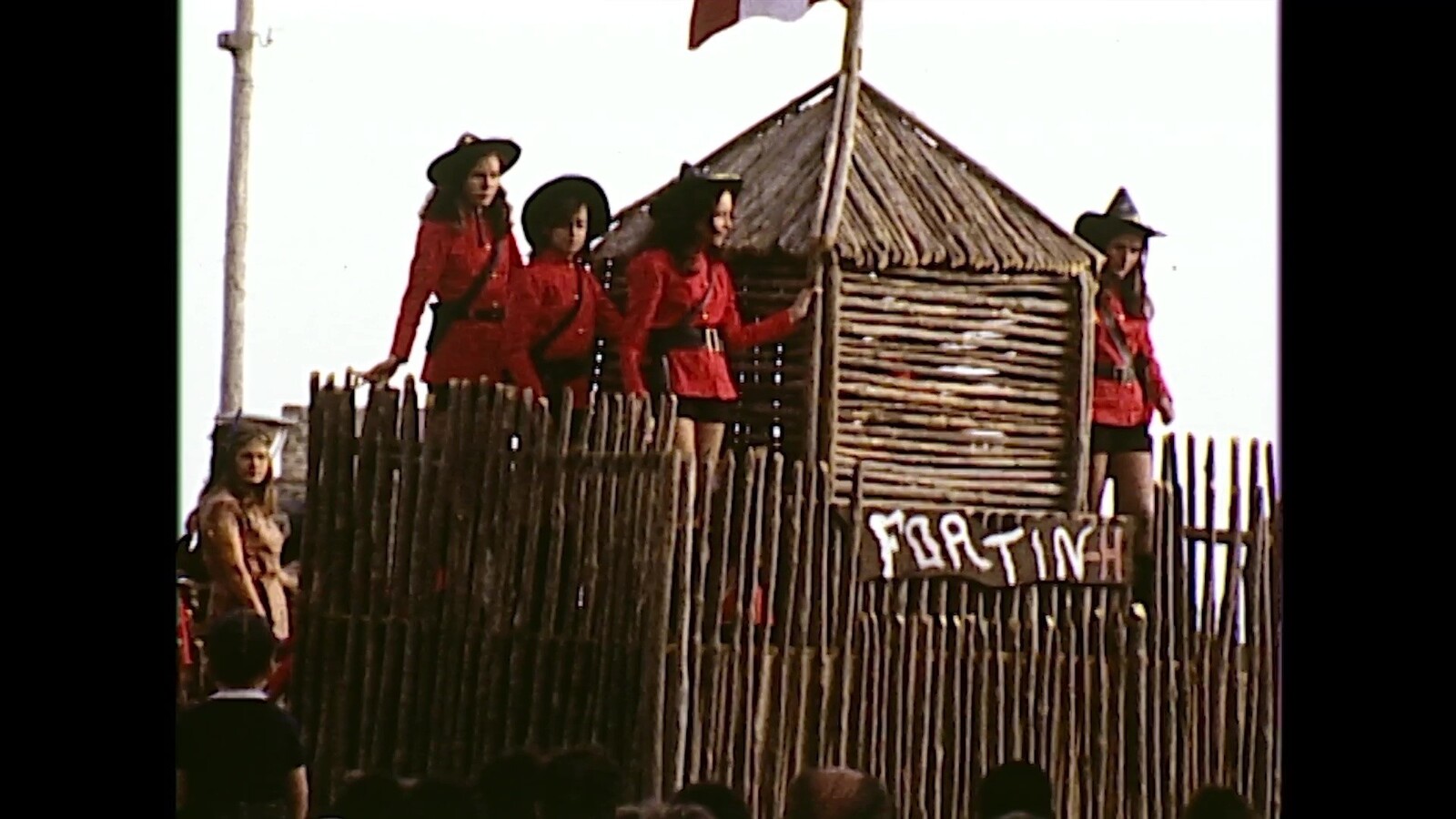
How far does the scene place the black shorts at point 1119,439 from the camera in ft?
36.9

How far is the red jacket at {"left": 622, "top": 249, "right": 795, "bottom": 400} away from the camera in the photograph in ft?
35.0

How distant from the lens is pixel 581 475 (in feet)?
33.8

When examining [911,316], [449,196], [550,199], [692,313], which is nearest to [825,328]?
[911,316]

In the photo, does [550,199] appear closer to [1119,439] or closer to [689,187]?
[689,187]

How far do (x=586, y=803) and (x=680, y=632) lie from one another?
4.94 ft

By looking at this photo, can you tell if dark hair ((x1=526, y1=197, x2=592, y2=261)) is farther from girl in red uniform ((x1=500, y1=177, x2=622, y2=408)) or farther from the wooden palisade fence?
the wooden palisade fence

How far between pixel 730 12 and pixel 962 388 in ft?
5.84

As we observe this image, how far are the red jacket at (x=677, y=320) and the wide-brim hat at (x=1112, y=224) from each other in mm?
1389

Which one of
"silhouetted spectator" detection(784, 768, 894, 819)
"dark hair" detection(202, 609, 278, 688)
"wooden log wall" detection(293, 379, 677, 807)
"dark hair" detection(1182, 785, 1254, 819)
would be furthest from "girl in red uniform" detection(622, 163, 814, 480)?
"silhouetted spectator" detection(784, 768, 894, 819)

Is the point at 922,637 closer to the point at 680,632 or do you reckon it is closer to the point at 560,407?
the point at 680,632

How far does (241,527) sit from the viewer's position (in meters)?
10.5

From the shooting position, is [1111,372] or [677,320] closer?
[677,320]

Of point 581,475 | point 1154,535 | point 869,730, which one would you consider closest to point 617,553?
point 581,475

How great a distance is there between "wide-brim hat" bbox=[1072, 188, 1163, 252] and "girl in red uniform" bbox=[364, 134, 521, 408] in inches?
92.5
